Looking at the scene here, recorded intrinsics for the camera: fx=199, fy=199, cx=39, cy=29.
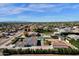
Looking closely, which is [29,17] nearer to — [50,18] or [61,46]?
[50,18]

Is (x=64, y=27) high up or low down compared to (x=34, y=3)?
down

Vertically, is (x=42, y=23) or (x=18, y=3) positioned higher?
(x=18, y=3)

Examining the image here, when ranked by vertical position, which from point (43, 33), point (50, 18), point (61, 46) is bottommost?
point (61, 46)

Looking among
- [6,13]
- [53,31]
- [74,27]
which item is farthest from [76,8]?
[6,13]

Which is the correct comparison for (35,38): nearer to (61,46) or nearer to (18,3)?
(61,46)

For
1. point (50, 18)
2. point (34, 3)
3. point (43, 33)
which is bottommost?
point (43, 33)

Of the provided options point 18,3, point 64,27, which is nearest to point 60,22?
point 64,27

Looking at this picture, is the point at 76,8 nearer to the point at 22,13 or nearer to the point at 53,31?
the point at 53,31
